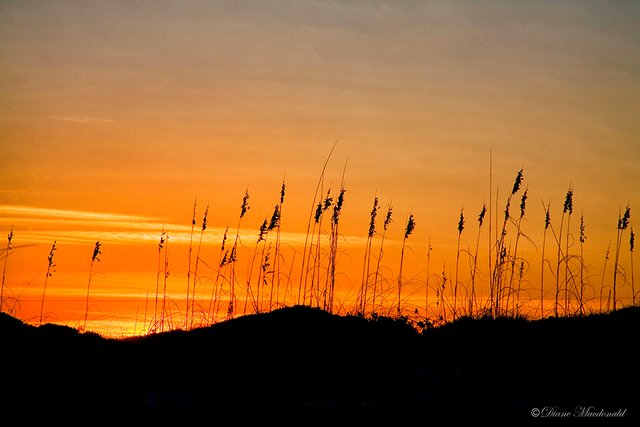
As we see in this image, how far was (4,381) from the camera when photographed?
898cm

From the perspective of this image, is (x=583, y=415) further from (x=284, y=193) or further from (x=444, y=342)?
(x=284, y=193)

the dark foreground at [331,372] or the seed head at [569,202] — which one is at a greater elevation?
the seed head at [569,202]

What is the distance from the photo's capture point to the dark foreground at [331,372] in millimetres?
7785

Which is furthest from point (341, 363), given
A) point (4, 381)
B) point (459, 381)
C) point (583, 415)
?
point (4, 381)

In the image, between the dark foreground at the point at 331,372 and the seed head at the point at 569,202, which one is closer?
the dark foreground at the point at 331,372

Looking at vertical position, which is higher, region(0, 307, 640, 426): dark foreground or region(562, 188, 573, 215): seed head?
region(562, 188, 573, 215): seed head

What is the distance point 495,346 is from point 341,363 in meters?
2.47

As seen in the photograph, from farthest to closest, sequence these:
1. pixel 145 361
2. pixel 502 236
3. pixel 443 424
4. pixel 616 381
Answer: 1. pixel 502 236
2. pixel 145 361
3. pixel 616 381
4. pixel 443 424

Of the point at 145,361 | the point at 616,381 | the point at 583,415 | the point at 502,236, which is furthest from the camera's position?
the point at 502,236

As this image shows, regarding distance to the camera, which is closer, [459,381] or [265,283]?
[459,381]

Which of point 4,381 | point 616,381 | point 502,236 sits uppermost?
point 502,236

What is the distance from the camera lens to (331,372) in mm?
9664

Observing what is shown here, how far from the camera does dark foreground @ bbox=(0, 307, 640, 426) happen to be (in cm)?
779

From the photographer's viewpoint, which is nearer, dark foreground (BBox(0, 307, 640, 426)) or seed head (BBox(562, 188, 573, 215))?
dark foreground (BBox(0, 307, 640, 426))
